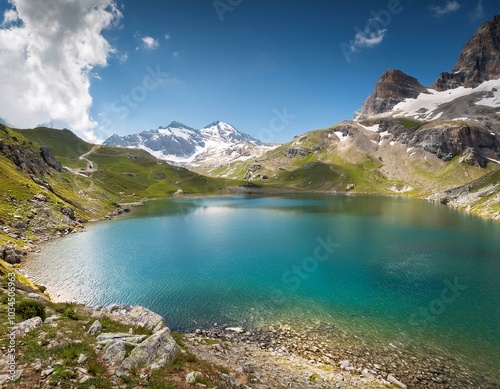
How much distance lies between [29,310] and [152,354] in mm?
13334

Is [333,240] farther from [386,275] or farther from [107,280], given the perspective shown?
[107,280]

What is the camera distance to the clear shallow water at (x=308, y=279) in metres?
40.1

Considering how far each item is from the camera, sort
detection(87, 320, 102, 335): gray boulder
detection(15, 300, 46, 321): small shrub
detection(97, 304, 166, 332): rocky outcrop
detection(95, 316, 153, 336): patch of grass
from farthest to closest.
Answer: detection(97, 304, 166, 332): rocky outcrop, detection(95, 316, 153, 336): patch of grass, detection(15, 300, 46, 321): small shrub, detection(87, 320, 102, 335): gray boulder

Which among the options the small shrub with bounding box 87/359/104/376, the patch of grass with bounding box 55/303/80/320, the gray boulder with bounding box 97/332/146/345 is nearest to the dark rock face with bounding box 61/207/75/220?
the patch of grass with bounding box 55/303/80/320

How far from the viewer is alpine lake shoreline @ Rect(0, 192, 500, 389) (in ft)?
57.4

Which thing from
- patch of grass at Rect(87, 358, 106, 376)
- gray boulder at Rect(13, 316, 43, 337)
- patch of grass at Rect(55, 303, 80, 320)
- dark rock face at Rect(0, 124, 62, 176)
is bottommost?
patch of grass at Rect(55, 303, 80, 320)

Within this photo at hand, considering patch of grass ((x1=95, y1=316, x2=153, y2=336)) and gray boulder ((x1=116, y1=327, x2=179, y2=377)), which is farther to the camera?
patch of grass ((x1=95, y1=316, x2=153, y2=336))

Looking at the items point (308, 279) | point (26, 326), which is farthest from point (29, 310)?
point (308, 279)

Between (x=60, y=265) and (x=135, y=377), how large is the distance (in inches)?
2238

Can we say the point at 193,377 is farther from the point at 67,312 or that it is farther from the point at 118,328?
the point at 67,312

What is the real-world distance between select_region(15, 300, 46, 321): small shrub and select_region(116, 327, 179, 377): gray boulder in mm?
11680

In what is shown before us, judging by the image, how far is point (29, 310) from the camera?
993 inches

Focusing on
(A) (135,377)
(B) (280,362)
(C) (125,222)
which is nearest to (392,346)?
(B) (280,362)

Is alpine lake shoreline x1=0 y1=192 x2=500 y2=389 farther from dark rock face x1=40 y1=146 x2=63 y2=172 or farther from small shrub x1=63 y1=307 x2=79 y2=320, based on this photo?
dark rock face x1=40 y1=146 x2=63 y2=172
